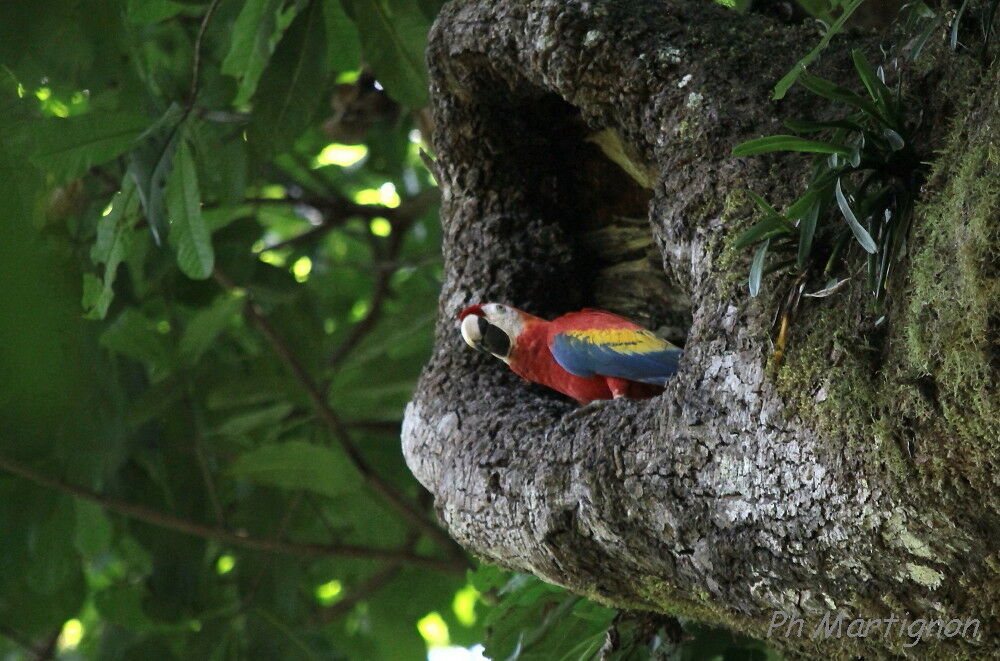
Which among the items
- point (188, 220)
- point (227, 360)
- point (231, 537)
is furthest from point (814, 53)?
point (227, 360)

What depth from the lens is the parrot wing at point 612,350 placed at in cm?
225

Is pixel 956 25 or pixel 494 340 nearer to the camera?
pixel 956 25

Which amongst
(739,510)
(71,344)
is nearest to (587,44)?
(739,510)

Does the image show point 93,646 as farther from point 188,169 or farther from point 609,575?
point 609,575

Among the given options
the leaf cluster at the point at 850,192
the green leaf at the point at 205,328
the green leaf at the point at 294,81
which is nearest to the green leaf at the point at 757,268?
the leaf cluster at the point at 850,192

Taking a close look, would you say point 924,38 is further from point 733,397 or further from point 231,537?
point 231,537

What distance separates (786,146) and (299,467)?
2288 millimetres

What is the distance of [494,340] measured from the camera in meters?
2.33

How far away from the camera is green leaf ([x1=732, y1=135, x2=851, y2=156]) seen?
4.69 ft

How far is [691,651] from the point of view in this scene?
7.97 ft

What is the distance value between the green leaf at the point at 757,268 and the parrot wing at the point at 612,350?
0.74 metres

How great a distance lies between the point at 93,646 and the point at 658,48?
162 inches

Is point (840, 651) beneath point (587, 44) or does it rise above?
beneath

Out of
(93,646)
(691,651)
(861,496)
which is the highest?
(861,496)
